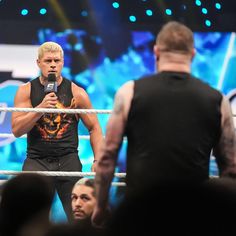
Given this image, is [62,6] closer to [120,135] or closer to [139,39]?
[139,39]

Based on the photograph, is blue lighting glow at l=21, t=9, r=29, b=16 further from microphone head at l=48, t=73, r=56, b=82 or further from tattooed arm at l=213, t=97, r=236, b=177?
tattooed arm at l=213, t=97, r=236, b=177

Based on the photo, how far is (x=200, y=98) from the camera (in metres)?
2.46

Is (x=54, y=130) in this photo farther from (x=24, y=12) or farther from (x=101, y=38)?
(x=24, y=12)

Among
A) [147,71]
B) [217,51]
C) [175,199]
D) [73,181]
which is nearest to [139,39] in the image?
[147,71]

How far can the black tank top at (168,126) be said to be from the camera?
242cm

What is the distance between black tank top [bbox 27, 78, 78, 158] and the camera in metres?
4.11

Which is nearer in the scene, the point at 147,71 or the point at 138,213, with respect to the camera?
the point at 138,213

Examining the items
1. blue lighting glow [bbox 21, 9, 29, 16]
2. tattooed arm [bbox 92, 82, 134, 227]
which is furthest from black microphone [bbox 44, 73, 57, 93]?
blue lighting glow [bbox 21, 9, 29, 16]

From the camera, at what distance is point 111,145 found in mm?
2477

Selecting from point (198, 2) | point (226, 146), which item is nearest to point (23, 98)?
point (226, 146)

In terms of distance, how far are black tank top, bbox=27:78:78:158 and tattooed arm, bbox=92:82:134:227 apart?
1645mm

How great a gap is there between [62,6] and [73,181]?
350cm

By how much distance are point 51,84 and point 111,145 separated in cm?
152

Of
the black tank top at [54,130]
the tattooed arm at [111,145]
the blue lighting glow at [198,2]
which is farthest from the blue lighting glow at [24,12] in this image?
the tattooed arm at [111,145]
